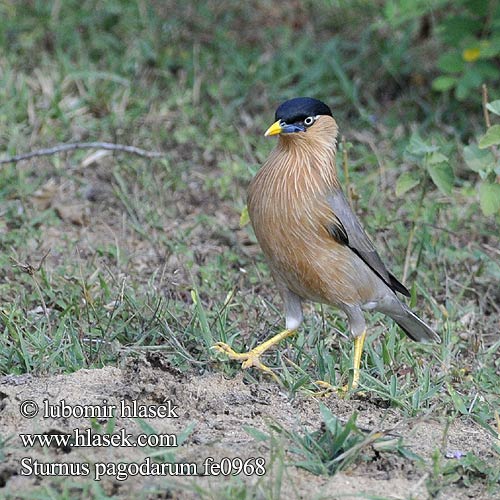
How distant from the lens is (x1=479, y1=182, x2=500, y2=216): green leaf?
6184 mm

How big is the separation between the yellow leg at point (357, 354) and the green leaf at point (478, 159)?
1456mm

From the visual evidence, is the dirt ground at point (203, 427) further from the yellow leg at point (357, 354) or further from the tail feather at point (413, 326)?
the tail feather at point (413, 326)

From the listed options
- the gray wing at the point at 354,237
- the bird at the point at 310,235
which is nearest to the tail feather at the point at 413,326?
the bird at the point at 310,235

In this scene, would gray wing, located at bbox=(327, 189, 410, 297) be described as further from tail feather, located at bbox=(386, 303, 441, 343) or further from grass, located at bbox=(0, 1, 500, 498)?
grass, located at bbox=(0, 1, 500, 498)

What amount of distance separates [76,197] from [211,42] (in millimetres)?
2779

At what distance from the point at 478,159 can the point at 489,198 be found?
27 cm

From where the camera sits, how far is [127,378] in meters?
4.90

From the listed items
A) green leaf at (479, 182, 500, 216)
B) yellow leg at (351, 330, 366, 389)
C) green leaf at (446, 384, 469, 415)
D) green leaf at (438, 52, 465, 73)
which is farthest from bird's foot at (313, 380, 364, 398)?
green leaf at (438, 52, 465, 73)

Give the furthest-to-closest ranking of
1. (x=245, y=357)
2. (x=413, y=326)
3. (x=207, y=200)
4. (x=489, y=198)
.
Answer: (x=207, y=200) → (x=489, y=198) → (x=413, y=326) → (x=245, y=357)

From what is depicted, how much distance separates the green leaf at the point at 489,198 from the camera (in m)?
6.18

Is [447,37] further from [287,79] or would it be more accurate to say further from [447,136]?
[287,79]

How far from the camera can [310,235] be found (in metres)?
5.30

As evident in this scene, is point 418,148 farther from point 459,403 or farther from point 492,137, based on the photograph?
point 459,403

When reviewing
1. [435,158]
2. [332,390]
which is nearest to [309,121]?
[435,158]
